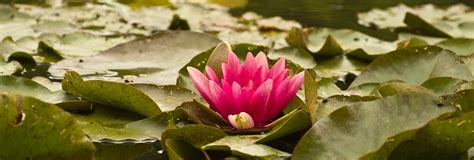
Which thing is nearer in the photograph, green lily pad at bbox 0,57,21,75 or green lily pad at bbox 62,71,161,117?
green lily pad at bbox 62,71,161,117

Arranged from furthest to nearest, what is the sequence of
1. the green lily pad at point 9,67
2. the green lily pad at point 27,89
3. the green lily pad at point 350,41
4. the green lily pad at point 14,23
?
1. the green lily pad at point 14,23
2. the green lily pad at point 350,41
3. the green lily pad at point 9,67
4. the green lily pad at point 27,89

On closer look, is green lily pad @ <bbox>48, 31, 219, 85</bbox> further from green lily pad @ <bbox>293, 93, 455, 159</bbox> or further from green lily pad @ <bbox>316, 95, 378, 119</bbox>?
green lily pad @ <bbox>293, 93, 455, 159</bbox>

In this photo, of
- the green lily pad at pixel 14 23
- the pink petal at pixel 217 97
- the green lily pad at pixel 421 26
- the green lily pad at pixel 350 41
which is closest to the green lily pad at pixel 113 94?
the pink petal at pixel 217 97

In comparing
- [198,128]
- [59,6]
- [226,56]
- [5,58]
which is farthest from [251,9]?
[198,128]

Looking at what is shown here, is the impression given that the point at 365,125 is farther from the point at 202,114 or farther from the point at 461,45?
the point at 461,45

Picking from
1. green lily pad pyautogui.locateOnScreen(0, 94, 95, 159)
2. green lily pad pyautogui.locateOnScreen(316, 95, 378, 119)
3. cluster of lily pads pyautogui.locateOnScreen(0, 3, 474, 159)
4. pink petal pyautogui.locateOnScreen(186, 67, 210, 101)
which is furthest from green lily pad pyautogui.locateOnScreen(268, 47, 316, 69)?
green lily pad pyautogui.locateOnScreen(0, 94, 95, 159)

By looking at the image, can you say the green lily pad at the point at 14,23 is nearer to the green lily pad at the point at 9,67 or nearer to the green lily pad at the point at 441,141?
the green lily pad at the point at 9,67

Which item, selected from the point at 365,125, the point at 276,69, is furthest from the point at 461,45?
the point at 365,125
